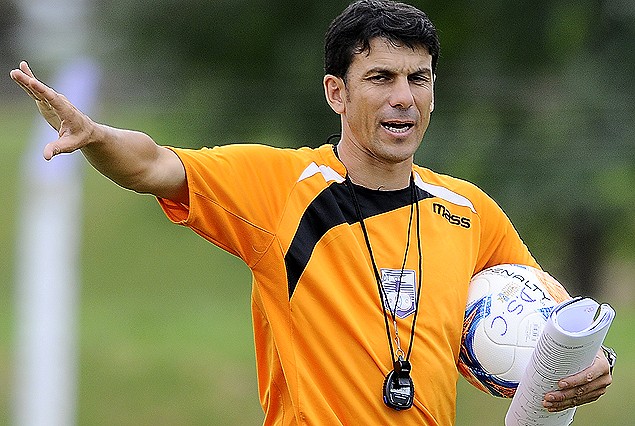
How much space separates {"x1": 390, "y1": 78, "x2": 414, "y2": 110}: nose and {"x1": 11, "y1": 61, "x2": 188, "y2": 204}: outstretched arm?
78 cm

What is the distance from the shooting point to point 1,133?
2561 centimetres

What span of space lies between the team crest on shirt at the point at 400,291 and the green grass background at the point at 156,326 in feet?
23.9

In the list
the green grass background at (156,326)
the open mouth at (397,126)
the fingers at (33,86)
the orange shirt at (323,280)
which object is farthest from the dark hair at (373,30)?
the green grass background at (156,326)

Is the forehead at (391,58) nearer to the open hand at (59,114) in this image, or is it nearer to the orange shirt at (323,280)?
the orange shirt at (323,280)

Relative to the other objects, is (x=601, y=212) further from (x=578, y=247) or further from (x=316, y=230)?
(x=316, y=230)

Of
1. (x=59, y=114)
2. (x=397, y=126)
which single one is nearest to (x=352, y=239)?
(x=397, y=126)

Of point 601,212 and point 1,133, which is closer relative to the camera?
point 601,212

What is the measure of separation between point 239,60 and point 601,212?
4.93 meters

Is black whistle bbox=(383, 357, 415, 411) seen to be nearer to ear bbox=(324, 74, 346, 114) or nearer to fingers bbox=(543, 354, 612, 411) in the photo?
fingers bbox=(543, 354, 612, 411)

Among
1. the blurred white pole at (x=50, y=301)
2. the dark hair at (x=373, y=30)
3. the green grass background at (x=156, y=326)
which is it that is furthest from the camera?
the green grass background at (x=156, y=326)

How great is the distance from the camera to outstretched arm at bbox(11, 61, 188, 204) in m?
4.03

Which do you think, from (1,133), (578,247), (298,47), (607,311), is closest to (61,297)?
(298,47)

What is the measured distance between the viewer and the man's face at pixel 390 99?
4.66 meters

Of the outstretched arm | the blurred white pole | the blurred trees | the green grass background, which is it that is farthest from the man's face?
the blurred trees
